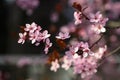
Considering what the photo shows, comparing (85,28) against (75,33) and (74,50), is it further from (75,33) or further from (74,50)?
(74,50)

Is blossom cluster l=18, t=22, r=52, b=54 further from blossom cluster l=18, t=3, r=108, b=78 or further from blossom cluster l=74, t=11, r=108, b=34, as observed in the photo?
blossom cluster l=74, t=11, r=108, b=34

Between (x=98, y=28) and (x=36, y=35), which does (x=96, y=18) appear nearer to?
(x=98, y=28)

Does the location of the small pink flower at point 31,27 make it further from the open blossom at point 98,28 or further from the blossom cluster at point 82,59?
the open blossom at point 98,28

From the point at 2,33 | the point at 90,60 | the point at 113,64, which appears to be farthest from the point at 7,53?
the point at 90,60

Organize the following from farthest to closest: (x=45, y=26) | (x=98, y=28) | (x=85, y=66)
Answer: (x=45, y=26) → (x=85, y=66) → (x=98, y=28)

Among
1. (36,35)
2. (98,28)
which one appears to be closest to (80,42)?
(98,28)

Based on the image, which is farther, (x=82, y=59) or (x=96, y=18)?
→ (x=82, y=59)

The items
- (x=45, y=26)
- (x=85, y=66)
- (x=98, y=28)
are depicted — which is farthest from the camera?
(x=45, y=26)

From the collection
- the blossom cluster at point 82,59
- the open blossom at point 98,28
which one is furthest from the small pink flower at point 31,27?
the open blossom at point 98,28

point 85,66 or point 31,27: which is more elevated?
point 31,27
